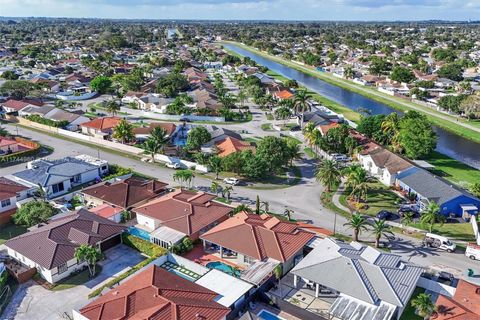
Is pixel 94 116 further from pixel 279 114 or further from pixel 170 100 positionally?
A: pixel 279 114

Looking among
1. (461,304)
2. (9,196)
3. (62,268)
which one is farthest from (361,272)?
(9,196)

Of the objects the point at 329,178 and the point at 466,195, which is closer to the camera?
the point at 466,195

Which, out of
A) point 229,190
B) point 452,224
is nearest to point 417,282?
point 452,224

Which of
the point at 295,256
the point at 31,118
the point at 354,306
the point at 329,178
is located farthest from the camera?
the point at 31,118

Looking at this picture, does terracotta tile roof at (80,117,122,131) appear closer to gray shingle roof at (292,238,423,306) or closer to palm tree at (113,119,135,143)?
palm tree at (113,119,135,143)

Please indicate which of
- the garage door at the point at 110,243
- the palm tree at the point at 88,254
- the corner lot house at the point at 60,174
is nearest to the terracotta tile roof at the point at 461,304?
the palm tree at the point at 88,254
